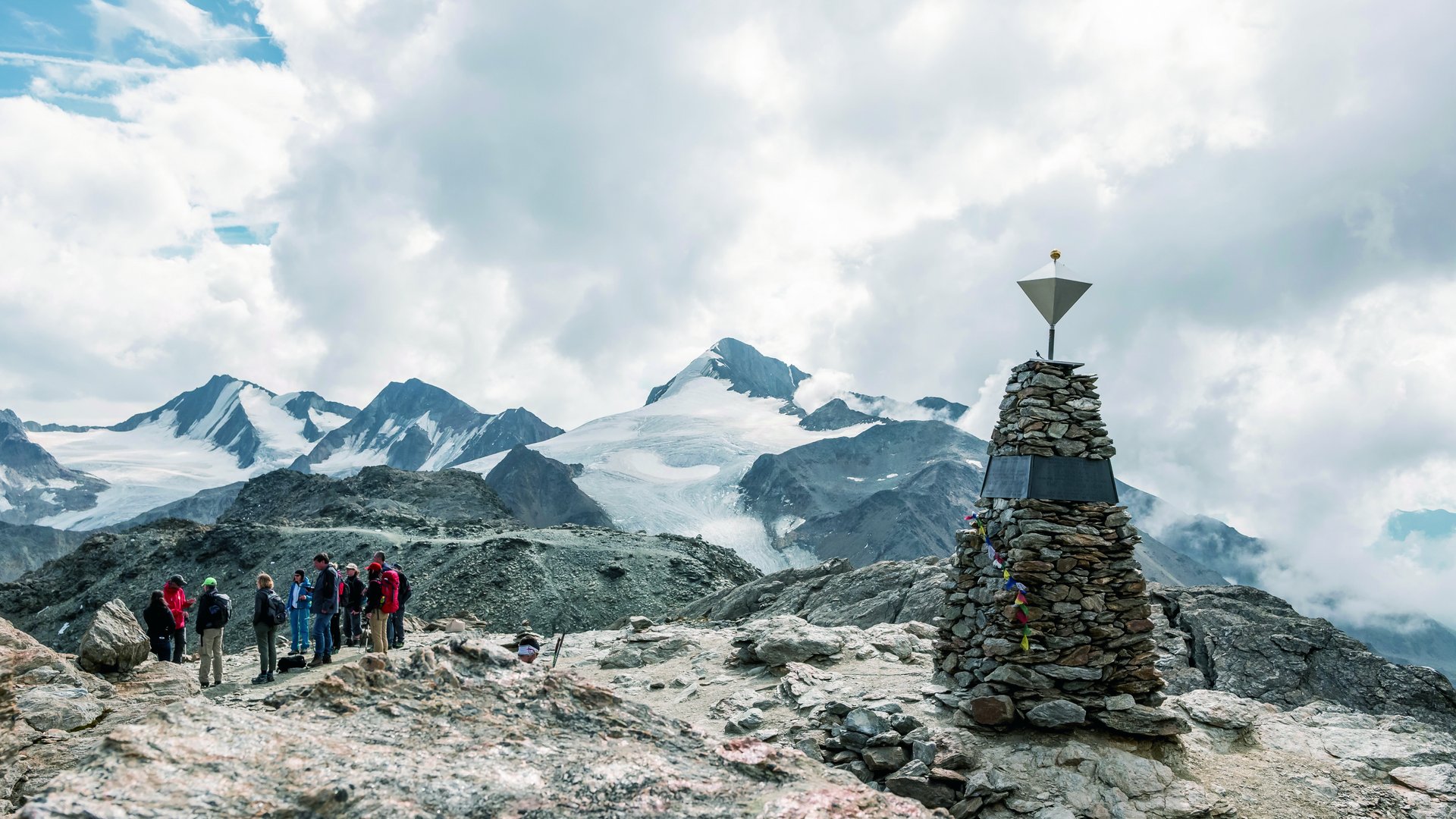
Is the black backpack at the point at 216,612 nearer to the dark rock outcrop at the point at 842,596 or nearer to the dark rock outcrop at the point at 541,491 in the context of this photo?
the dark rock outcrop at the point at 842,596

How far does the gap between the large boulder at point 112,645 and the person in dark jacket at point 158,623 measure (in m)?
0.88

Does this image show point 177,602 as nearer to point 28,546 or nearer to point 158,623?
point 158,623

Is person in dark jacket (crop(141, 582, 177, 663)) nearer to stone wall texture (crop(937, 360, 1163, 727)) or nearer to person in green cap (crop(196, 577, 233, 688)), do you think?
person in green cap (crop(196, 577, 233, 688))

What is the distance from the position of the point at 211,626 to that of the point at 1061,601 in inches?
560

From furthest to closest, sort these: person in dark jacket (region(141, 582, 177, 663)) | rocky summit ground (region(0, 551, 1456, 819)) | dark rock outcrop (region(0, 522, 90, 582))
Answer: dark rock outcrop (region(0, 522, 90, 582)) < person in dark jacket (region(141, 582, 177, 663)) < rocky summit ground (region(0, 551, 1456, 819))

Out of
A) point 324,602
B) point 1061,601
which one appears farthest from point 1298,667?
point 324,602

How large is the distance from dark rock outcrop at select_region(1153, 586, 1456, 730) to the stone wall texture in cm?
997

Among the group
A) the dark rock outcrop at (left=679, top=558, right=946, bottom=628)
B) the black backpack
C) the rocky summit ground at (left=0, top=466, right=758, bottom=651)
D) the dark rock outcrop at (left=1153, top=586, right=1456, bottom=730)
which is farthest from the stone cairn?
the rocky summit ground at (left=0, top=466, right=758, bottom=651)

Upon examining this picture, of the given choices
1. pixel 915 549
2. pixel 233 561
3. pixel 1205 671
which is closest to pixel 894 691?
pixel 1205 671

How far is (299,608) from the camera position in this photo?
1606cm

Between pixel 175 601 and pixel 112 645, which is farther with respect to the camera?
pixel 175 601

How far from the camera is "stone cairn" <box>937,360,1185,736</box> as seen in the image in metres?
11.1

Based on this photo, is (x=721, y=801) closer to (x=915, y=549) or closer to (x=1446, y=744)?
(x=1446, y=744)

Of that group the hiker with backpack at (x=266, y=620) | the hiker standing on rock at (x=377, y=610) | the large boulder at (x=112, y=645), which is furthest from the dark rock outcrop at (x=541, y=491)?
the large boulder at (x=112, y=645)
